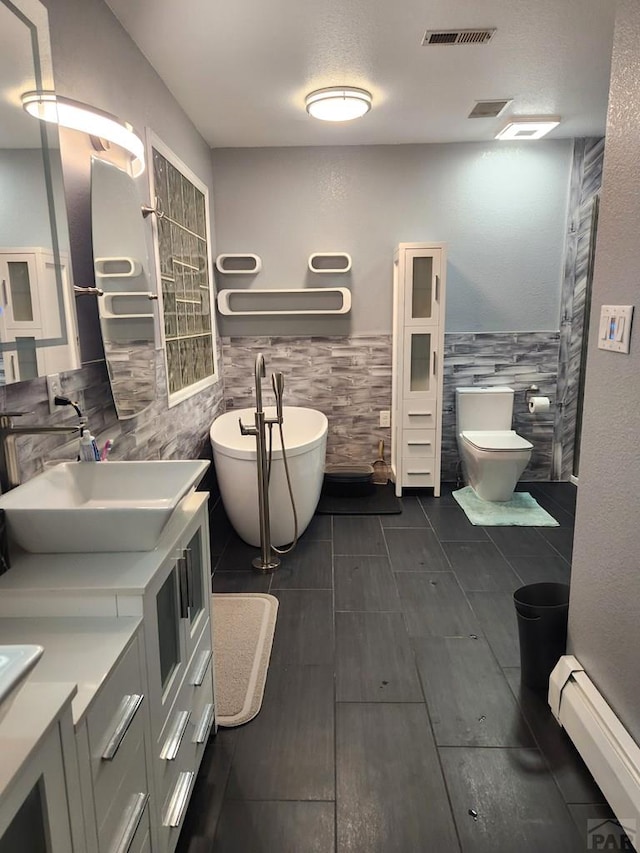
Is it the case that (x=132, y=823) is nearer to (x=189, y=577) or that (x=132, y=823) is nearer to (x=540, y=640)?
(x=189, y=577)

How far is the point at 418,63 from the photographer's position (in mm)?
2684

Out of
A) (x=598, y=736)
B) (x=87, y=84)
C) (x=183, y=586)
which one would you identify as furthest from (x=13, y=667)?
(x=87, y=84)

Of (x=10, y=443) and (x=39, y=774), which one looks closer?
(x=39, y=774)

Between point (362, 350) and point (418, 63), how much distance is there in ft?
6.48

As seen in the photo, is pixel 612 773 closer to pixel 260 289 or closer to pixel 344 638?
pixel 344 638

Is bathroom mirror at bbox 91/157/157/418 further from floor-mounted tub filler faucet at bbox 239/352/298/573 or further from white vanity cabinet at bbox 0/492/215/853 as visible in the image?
white vanity cabinet at bbox 0/492/215/853

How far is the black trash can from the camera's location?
1.94 meters

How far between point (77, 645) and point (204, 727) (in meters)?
0.77

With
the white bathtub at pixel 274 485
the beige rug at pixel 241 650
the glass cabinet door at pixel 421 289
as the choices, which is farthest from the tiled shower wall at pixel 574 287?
the beige rug at pixel 241 650

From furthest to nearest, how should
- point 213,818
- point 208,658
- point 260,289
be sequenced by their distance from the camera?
1. point 260,289
2. point 208,658
3. point 213,818

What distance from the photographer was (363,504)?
3914mm

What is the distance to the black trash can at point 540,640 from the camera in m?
1.94

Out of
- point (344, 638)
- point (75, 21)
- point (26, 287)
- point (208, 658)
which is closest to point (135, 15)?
point (75, 21)

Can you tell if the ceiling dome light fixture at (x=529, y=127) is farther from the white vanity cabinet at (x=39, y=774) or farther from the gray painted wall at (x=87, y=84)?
the white vanity cabinet at (x=39, y=774)
